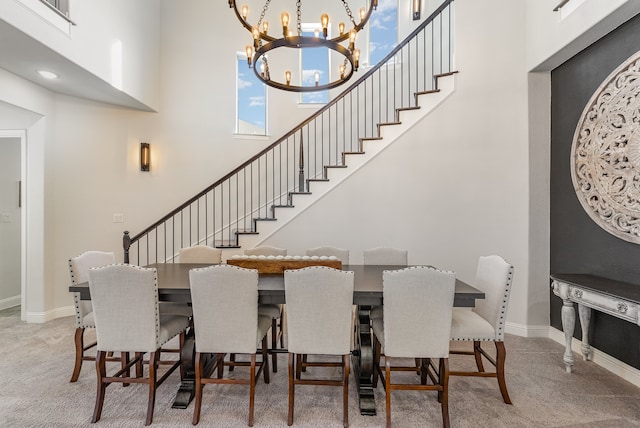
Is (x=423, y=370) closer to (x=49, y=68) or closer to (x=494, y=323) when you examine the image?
(x=494, y=323)

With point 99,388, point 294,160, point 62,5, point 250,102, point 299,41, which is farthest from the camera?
point 250,102

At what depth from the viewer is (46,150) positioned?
4480 millimetres

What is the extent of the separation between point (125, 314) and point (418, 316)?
1917 millimetres

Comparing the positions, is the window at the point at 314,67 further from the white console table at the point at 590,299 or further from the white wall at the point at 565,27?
the white console table at the point at 590,299

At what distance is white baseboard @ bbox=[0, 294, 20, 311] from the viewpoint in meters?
5.08

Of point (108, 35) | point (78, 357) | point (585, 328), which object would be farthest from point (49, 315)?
point (585, 328)

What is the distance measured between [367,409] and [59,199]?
15.4 feet

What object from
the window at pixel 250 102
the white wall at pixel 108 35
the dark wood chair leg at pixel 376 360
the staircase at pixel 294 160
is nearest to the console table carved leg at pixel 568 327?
the dark wood chair leg at pixel 376 360

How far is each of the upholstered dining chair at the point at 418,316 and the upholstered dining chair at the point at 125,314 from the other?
1538 millimetres

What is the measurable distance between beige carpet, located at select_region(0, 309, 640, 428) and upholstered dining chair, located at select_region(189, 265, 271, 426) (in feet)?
1.09

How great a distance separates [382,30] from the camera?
6.46 meters

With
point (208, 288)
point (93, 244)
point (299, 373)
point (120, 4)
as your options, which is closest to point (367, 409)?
point (299, 373)

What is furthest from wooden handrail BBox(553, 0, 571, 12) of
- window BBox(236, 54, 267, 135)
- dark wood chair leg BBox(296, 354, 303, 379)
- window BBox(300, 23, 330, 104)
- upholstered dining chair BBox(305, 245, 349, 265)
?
window BBox(236, 54, 267, 135)

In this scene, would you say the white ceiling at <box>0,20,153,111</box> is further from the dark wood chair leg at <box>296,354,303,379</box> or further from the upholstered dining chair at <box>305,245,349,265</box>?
the dark wood chair leg at <box>296,354,303,379</box>
